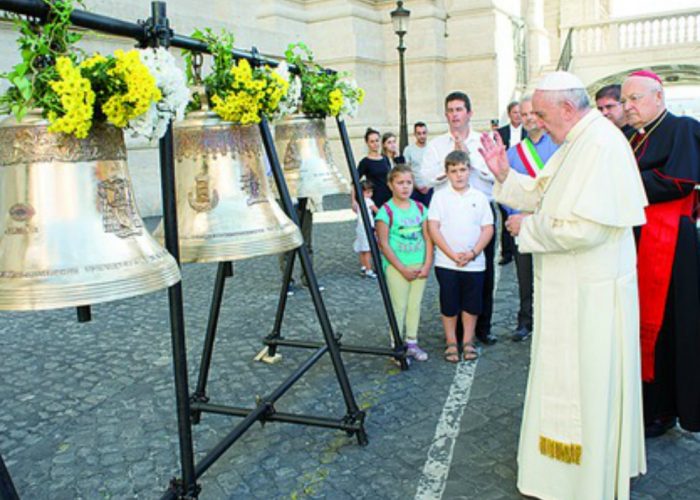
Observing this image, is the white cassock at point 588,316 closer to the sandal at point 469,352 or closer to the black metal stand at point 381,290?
the black metal stand at point 381,290

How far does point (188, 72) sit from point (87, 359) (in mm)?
2992

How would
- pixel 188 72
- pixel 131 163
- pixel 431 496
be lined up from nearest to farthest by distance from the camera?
pixel 431 496 → pixel 188 72 → pixel 131 163

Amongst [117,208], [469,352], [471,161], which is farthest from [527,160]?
[117,208]

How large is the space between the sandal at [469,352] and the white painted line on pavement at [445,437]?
0.32ft

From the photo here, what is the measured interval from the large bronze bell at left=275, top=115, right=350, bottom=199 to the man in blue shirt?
150 cm

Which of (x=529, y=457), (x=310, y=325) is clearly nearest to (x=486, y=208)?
(x=310, y=325)

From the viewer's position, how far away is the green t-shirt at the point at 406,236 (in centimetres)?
550

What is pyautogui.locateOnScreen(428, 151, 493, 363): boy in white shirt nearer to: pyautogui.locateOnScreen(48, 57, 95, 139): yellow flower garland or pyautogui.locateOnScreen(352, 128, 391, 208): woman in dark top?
pyautogui.locateOnScreen(352, 128, 391, 208): woman in dark top

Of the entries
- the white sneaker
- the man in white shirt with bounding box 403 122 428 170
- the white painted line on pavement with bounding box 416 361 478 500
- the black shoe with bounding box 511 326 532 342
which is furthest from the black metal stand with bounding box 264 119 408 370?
the man in white shirt with bounding box 403 122 428 170

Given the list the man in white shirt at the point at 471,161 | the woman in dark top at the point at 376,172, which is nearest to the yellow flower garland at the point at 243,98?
the man in white shirt at the point at 471,161

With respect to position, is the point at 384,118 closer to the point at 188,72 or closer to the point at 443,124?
the point at 443,124

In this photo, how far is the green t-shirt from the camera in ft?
18.0

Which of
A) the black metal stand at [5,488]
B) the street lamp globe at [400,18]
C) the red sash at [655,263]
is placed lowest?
the black metal stand at [5,488]

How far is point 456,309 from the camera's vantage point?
17.7ft
